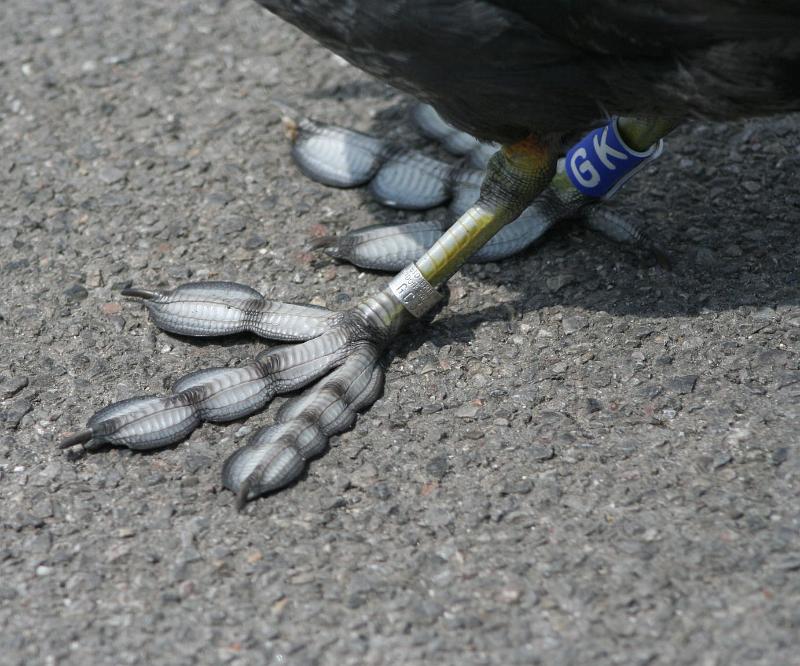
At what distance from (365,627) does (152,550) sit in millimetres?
618

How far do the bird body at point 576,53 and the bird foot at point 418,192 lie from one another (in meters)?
0.63

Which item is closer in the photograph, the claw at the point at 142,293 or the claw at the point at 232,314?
the claw at the point at 232,314

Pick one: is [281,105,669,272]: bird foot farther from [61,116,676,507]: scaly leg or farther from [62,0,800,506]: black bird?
[61,116,676,507]: scaly leg

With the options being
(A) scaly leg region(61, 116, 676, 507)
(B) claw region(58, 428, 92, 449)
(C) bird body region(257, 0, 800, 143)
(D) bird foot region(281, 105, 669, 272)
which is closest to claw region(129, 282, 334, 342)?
(A) scaly leg region(61, 116, 676, 507)

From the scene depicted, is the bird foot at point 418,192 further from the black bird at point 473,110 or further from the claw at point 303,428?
the claw at point 303,428

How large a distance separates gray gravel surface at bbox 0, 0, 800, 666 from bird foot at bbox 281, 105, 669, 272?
69mm

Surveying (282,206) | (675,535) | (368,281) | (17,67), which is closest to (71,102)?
(17,67)

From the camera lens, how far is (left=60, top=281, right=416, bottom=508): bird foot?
3.15 m

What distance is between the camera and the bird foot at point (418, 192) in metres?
3.88

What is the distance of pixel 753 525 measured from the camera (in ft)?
9.30

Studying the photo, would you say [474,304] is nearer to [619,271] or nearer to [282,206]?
[619,271]

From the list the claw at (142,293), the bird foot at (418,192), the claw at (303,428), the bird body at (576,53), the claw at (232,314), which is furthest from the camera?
the bird foot at (418,192)

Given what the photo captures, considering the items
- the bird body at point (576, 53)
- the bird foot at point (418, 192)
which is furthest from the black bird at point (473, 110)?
the bird foot at point (418, 192)

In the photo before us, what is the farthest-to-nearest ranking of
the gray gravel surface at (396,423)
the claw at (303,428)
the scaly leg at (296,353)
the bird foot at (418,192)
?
1. the bird foot at (418,192)
2. the scaly leg at (296,353)
3. the claw at (303,428)
4. the gray gravel surface at (396,423)
